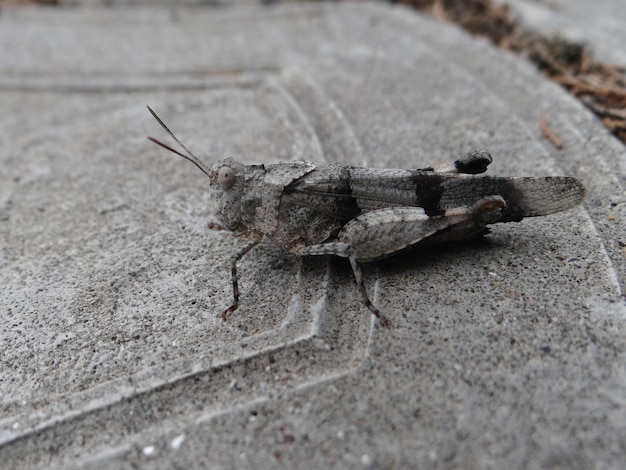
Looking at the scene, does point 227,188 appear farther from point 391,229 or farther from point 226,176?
point 391,229

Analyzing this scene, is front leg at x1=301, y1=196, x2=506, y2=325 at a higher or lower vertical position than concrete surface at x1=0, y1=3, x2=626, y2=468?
higher

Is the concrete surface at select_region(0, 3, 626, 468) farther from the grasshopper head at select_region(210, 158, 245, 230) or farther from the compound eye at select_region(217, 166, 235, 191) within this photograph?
the compound eye at select_region(217, 166, 235, 191)

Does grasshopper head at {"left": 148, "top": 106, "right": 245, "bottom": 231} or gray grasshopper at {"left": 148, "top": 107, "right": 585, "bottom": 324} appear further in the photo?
grasshopper head at {"left": 148, "top": 106, "right": 245, "bottom": 231}

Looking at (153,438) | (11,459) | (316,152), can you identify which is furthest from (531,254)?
(11,459)

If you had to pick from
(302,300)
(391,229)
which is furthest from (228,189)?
(391,229)

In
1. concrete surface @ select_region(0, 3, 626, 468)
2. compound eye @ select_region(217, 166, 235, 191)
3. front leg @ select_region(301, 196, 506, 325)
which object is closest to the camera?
concrete surface @ select_region(0, 3, 626, 468)

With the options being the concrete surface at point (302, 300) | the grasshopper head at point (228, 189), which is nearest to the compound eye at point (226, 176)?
the grasshopper head at point (228, 189)

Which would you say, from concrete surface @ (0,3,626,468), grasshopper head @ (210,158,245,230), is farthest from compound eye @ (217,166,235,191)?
concrete surface @ (0,3,626,468)

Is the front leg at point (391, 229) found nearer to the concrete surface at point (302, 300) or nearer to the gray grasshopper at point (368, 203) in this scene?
the gray grasshopper at point (368, 203)
